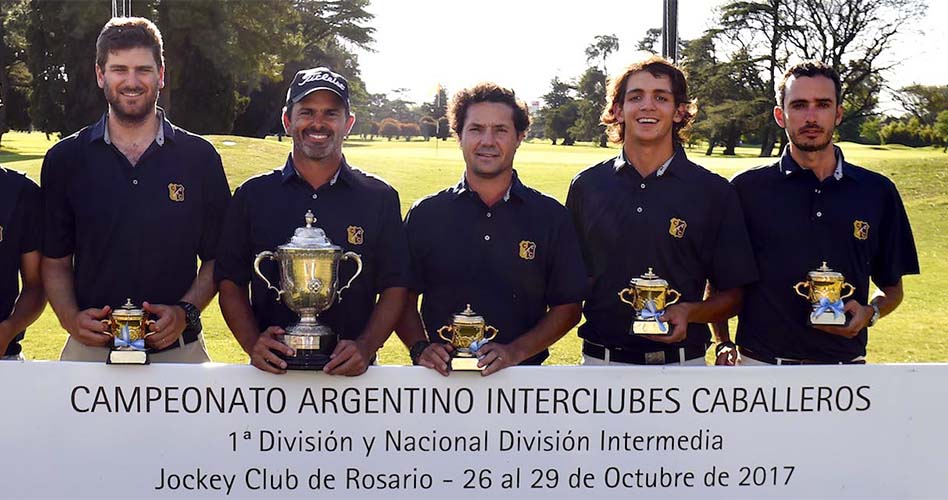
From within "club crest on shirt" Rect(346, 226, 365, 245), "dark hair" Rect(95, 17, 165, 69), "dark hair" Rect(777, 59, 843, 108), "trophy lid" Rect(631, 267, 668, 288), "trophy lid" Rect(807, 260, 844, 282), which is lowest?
"trophy lid" Rect(631, 267, 668, 288)

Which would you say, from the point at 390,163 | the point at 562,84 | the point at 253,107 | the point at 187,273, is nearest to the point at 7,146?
the point at 253,107

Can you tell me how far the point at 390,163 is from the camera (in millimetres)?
27375

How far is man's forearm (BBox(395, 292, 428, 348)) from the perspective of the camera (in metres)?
3.95

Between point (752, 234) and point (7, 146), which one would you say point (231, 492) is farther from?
point (7, 146)

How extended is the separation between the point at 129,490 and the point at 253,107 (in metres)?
37.3

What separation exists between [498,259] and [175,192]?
1.40 metres

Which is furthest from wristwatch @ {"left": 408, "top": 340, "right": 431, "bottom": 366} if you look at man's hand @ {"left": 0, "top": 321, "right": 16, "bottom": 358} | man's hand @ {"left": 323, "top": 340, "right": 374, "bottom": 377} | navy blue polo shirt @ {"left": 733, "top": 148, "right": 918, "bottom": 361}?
man's hand @ {"left": 0, "top": 321, "right": 16, "bottom": 358}

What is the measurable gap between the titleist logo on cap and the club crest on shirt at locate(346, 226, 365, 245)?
0.60m

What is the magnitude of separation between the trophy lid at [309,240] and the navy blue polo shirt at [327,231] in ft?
1.07

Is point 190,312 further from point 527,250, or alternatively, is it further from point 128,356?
point 527,250

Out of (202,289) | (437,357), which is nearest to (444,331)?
(437,357)

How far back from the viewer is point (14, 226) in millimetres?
3857

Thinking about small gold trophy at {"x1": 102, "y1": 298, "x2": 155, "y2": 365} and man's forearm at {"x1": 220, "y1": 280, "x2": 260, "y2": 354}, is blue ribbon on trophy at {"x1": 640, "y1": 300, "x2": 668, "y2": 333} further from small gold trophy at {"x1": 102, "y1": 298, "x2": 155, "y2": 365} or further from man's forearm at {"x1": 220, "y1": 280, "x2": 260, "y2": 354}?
small gold trophy at {"x1": 102, "y1": 298, "x2": 155, "y2": 365}

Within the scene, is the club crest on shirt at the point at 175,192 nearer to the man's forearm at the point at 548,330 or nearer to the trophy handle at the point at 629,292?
the man's forearm at the point at 548,330
